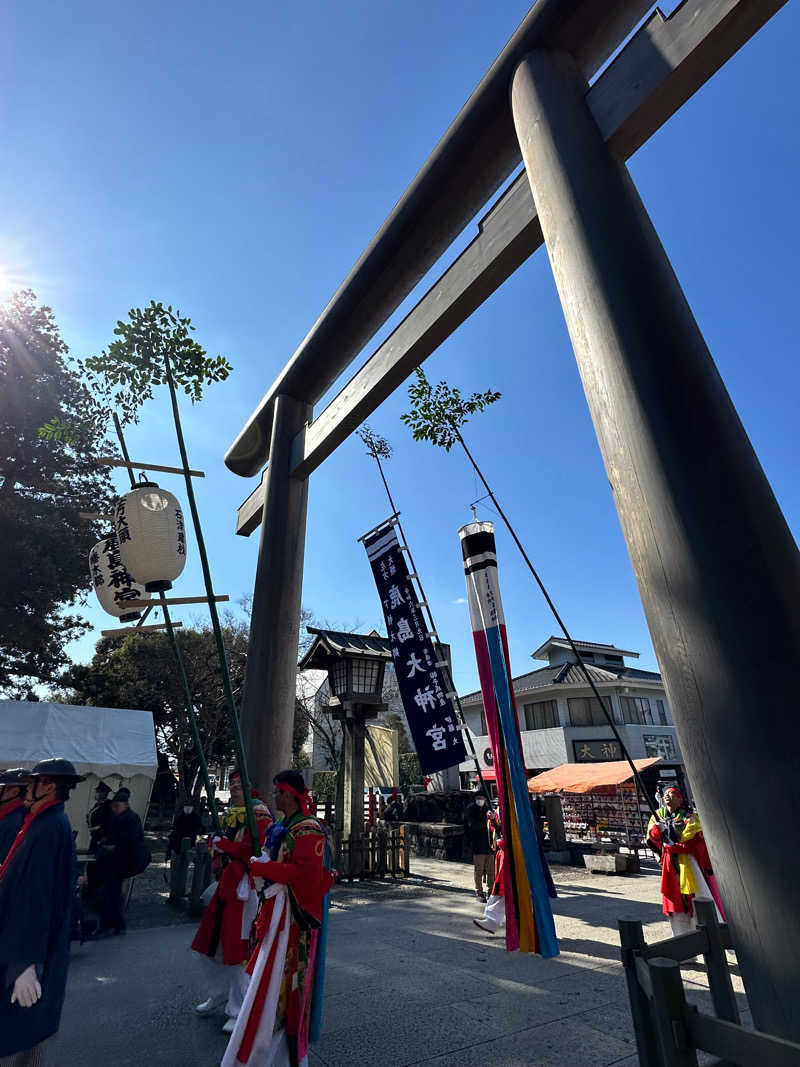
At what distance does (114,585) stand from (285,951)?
133 inches

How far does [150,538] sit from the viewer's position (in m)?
4.16

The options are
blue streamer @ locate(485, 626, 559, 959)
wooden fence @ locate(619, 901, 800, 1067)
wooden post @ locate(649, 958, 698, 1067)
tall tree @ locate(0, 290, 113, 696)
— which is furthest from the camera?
tall tree @ locate(0, 290, 113, 696)

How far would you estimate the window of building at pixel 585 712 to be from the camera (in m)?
27.2

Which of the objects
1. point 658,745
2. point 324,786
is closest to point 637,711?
point 658,745

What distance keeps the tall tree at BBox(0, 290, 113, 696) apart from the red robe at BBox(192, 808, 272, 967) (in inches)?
534

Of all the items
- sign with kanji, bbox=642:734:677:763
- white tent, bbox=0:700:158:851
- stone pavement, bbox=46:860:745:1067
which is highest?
sign with kanji, bbox=642:734:677:763

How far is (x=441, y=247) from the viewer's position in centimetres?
429

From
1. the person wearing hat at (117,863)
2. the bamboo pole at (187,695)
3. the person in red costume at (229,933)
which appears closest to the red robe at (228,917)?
the person in red costume at (229,933)

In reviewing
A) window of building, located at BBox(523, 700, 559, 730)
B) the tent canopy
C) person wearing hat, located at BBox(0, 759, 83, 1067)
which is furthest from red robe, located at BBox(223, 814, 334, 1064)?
window of building, located at BBox(523, 700, 559, 730)

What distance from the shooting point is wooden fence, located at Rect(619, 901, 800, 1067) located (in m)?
1.18

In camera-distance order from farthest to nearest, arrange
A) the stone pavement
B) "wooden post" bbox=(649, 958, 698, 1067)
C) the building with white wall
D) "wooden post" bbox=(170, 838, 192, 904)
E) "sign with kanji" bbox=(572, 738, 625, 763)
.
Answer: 1. the building with white wall
2. "sign with kanji" bbox=(572, 738, 625, 763)
3. "wooden post" bbox=(170, 838, 192, 904)
4. the stone pavement
5. "wooden post" bbox=(649, 958, 698, 1067)

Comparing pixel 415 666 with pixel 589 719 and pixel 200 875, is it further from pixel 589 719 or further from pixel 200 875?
pixel 589 719

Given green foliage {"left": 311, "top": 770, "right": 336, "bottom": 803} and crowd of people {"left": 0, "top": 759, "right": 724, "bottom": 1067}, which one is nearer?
crowd of people {"left": 0, "top": 759, "right": 724, "bottom": 1067}

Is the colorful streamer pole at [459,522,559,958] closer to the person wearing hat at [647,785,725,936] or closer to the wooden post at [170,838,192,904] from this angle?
the person wearing hat at [647,785,725,936]
